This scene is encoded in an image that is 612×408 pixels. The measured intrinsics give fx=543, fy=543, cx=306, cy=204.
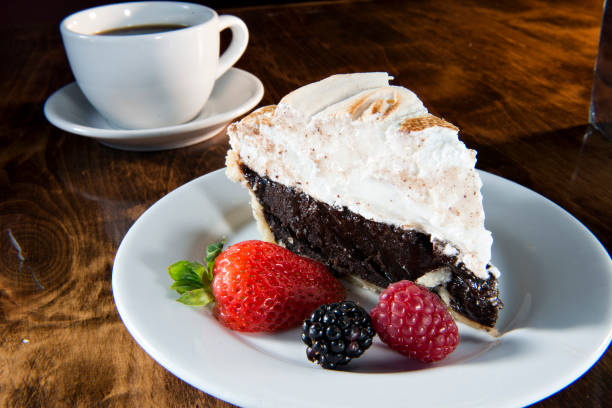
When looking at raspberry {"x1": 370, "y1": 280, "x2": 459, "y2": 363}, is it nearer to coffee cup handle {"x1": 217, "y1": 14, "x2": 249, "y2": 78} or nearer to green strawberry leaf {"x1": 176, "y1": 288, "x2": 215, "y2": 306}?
green strawberry leaf {"x1": 176, "y1": 288, "x2": 215, "y2": 306}

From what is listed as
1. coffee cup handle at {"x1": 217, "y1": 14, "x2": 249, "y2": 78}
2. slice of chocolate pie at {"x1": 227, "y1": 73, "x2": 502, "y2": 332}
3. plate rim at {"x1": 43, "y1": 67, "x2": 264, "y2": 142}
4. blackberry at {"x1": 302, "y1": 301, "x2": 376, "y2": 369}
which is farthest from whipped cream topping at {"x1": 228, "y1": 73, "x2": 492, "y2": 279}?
coffee cup handle at {"x1": 217, "y1": 14, "x2": 249, "y2": 78}

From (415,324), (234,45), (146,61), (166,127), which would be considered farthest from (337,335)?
(234,45)

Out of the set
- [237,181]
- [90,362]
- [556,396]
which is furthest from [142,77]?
[556,396]

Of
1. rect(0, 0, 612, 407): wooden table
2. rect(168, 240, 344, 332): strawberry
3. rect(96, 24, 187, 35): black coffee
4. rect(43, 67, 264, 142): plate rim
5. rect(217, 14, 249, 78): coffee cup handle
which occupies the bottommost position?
rect(0, 0, 612, 407): wooden table

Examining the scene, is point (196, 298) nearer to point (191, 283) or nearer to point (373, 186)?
point (191, 283)

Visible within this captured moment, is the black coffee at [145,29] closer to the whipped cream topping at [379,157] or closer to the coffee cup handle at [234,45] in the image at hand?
the coffee cup handle at [234,45]

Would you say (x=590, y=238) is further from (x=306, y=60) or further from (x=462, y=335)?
(x=306, y=60)
